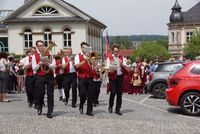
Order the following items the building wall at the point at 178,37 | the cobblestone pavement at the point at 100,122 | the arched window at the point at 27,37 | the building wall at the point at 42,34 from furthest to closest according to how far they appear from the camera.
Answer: the building wall at the point at 178,37, the arched window at the point at 27,37, the building wall at the point at 42,34, the cobblestone pavement at the point at 100,122

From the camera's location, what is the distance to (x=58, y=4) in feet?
194

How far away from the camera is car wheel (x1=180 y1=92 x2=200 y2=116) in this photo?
476 inches

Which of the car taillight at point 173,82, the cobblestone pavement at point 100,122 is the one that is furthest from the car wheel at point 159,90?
the car taillight at point 173,82

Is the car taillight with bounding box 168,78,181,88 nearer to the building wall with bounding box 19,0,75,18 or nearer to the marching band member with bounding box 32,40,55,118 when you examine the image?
the marching band member with bounding box 32,40,55,118

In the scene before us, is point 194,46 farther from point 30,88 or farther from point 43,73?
point 43,73

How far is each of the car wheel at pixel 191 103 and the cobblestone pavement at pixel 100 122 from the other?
0.76 ft

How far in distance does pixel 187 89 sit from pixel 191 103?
39 centimetres

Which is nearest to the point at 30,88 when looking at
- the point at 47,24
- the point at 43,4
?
the point at 47,24

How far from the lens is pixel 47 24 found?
58844 millimetres

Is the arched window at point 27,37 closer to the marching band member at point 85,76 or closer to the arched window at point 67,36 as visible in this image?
the arched window at point 67,36

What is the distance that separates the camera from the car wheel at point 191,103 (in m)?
12.1

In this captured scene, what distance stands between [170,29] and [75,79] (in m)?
87.8

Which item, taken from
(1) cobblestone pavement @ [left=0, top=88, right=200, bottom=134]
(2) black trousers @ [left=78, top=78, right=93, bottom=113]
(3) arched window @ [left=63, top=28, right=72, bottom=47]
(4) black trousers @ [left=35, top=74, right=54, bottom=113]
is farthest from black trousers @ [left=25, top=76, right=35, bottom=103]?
(3) arched window @ [left=63, top=28, right=72, bottom=47]

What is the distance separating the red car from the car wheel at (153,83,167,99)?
5229 millimetres
